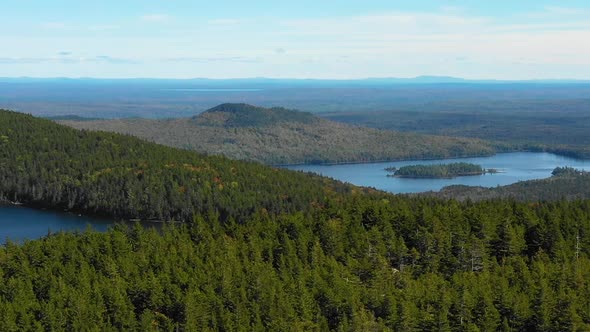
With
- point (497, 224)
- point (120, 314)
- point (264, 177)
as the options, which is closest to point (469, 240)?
point (497, 224)

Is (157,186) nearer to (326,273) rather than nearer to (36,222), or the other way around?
(36,222)

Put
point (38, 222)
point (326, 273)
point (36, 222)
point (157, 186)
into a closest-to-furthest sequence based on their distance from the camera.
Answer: point (326, 273) → point (36, 222) → point (38, 222) → point (157, 186)

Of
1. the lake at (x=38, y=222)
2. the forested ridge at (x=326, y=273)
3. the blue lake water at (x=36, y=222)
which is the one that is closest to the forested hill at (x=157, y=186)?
the lake at (x=38, y=222)

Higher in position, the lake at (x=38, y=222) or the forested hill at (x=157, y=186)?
the forested hill at (x=157, y=186)

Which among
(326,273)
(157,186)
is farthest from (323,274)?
(157,186)

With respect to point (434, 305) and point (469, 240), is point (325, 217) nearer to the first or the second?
point (469, 240)

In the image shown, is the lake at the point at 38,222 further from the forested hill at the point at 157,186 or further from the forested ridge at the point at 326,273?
the forested ridge at the point at 326,273

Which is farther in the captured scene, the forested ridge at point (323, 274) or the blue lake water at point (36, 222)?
the blue lake water at point (36, 222)
